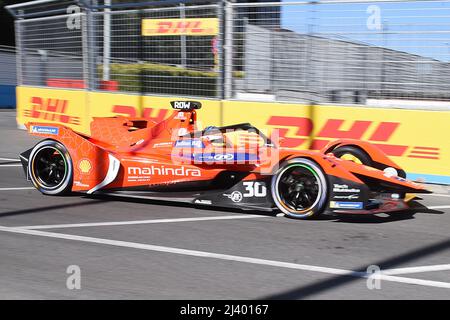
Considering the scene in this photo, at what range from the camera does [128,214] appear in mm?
6219

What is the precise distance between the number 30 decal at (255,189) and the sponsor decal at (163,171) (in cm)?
59

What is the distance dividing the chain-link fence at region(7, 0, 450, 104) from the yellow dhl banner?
0.06 feet

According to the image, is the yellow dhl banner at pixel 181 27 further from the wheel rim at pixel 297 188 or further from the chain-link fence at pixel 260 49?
the wheel rim at pixel 297 188

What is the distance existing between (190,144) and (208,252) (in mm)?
1936

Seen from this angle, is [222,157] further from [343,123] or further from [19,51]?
[19,51]

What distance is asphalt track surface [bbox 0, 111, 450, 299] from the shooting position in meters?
3.89

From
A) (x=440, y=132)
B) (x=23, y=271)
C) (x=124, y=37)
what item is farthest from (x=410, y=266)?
(x=124, y=37)

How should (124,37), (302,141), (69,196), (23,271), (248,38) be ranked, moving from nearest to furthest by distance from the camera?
(23,271), (69,196), (302,141), (248,38), (124,37)

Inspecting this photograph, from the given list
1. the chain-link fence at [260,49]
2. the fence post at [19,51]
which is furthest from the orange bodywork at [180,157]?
the fence post at [19,51]

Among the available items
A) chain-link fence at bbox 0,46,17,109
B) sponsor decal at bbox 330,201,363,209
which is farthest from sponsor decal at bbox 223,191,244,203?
chain-link fence at bbox 0,46,17,109

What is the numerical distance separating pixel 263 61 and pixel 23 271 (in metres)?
6.68

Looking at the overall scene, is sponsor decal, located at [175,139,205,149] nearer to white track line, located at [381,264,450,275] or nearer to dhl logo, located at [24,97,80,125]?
white track line, located at [381,264,450,275]

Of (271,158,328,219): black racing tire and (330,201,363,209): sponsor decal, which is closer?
(330,201,363,209): sponsor decal
